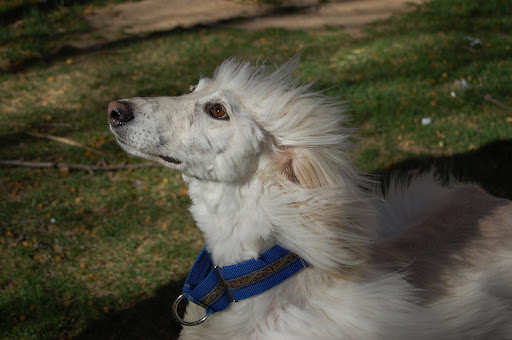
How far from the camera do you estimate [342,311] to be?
2021mm

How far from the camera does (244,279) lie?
2.06m

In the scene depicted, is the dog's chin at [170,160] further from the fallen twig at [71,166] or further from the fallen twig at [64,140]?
the fallen twig at [64,140]

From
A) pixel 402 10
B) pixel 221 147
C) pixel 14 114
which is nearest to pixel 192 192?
pixel 221 147

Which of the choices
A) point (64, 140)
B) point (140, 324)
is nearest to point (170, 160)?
point (140, 324)

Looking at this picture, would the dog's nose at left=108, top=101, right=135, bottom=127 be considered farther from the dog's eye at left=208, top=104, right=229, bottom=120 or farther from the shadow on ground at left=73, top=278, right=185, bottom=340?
the shadow on ground at left=73, top=278, right=185, bottom=340

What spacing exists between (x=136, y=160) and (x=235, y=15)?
4.80 m

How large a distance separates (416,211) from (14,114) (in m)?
4.80

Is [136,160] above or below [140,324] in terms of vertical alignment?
above

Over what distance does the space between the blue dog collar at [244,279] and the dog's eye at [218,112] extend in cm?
64

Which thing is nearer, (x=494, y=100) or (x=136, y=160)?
(x=136, y=160)

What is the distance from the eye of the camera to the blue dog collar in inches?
80.4

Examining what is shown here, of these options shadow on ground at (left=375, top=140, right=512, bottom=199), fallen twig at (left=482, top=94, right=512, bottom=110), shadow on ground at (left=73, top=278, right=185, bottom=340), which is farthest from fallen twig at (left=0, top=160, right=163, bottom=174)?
fallen twig at (left=482, top=94, right=512, bottom=110)

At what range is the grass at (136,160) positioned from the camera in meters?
3.52

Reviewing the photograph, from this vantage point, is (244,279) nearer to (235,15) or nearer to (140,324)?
(140,324)
